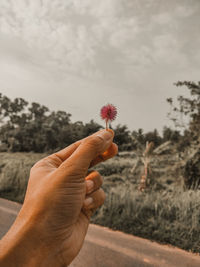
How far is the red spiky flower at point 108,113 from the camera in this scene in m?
1.34

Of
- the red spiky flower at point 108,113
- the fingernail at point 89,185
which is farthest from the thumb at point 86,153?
the fingernail at point 89,185

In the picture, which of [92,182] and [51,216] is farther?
[92,182]

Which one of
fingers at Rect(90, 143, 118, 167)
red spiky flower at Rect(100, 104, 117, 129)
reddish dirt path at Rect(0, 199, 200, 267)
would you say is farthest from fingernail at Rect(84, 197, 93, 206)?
reddish dirt path at Rect(0, 199, 200, 267)

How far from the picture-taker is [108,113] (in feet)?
4.41

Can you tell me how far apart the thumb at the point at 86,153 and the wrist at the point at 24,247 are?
1.08 feet

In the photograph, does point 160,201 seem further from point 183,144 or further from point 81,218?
point 183,144

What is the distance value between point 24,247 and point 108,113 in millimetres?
876

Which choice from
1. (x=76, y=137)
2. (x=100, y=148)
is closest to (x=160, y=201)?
(x=100, y=148)

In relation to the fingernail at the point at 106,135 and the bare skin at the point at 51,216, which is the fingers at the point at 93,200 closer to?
the bare skin at the point at 51,216

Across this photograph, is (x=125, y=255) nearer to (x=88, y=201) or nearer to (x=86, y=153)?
(x=88, y=201)

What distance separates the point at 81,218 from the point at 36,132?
18438 mm

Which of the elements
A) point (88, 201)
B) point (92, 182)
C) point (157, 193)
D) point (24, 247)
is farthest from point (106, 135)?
point (157, 193)

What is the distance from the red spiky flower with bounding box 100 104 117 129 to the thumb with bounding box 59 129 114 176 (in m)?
0.14

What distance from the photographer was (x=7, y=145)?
1842cm
